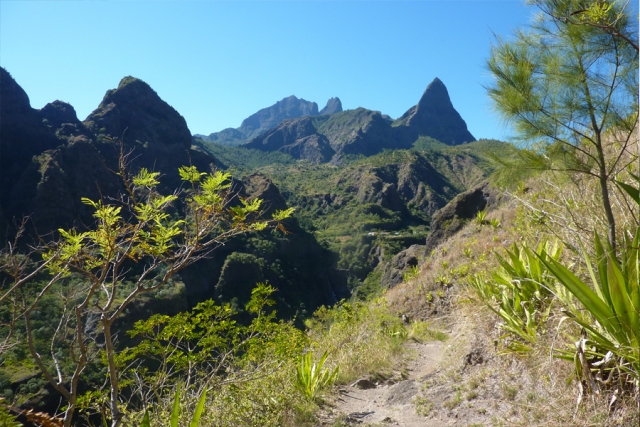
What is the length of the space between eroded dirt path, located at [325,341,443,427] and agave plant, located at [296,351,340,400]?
209 mm

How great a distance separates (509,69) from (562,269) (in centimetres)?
171

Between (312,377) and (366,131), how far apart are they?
128572mm

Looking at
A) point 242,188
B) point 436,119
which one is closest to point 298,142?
point 436,119

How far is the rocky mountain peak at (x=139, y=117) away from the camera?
172 ft

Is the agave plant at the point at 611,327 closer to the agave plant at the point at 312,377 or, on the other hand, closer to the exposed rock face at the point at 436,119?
the agave plant at the point at 312,377

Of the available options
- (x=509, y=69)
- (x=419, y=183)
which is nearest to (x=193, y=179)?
(x=509, y=69)

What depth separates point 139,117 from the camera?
5734 cm

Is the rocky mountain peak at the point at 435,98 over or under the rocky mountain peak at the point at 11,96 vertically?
over

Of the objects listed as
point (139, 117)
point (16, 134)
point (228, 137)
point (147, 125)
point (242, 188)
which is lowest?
point (242, 188)

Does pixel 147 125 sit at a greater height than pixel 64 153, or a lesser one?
greater

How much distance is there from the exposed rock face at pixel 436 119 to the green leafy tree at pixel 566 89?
14271 cm

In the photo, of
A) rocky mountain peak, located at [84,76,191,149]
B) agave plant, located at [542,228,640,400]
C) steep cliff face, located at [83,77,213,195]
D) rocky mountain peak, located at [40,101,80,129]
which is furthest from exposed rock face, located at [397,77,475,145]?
agave plant, located at [542,228,640,400]

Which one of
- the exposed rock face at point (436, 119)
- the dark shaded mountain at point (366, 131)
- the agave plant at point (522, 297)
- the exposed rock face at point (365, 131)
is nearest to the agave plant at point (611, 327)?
the agave plant at point (522, 297)

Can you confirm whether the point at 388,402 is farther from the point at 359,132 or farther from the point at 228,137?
the point at 228,137
